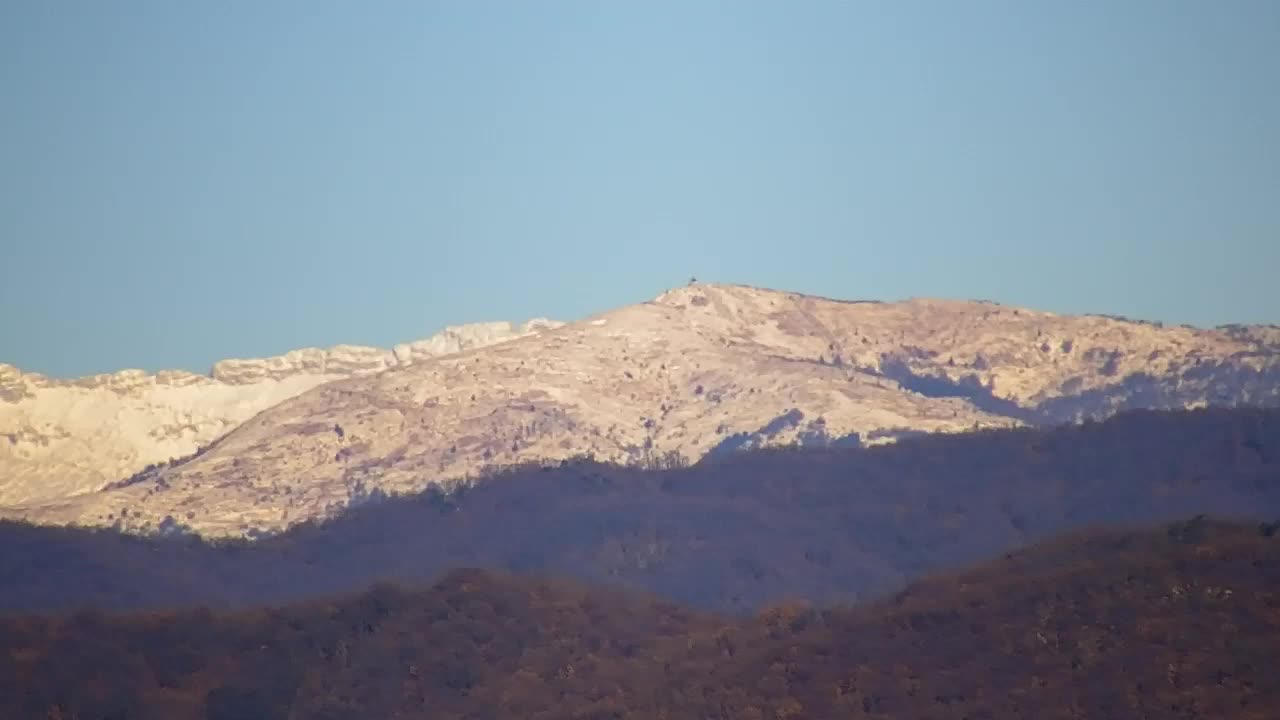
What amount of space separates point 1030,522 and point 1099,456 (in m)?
12.0

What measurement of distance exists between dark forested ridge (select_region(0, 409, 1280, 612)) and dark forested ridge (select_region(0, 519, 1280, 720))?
164ft

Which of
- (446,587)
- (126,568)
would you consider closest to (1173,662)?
(446,587)

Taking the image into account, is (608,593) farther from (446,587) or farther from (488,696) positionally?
(488,696)

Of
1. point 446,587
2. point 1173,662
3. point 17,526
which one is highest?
point 17,526

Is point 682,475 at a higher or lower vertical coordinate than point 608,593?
higher

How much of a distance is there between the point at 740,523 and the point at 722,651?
7439cm

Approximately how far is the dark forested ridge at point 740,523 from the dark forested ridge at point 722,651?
49.8 m

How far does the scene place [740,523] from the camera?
160625 mm

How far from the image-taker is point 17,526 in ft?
512

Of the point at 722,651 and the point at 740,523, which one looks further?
the point at 740,523

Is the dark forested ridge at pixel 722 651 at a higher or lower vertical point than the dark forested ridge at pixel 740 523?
lower

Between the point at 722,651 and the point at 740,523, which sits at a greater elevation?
the point at 740,523

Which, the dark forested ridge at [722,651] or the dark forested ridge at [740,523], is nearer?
the dark forested ridge at [722,651]

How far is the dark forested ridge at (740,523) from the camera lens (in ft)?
488
